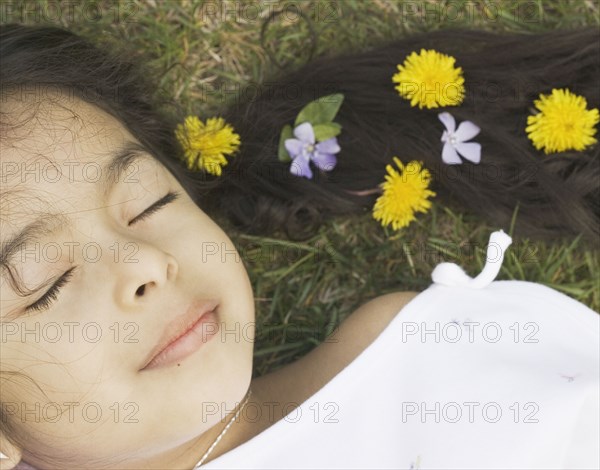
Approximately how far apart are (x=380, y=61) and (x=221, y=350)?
66 centimetres

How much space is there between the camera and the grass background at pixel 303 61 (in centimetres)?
152

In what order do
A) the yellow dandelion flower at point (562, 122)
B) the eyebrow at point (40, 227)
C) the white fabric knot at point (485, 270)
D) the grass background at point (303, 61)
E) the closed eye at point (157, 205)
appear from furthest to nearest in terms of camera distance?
1. the grass background at point (303, 61)
2. the yellow dandelion flower at point (562, 122)
3. the white fabric knot at point (485, 270)
4. the closed eye at point (157, 205)
5. the eyebrow at point (40, 227)

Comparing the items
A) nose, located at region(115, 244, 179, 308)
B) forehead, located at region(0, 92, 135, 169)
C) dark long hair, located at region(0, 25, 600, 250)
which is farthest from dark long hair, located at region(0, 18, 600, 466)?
nose, located at region(115, 244, 179, 308)

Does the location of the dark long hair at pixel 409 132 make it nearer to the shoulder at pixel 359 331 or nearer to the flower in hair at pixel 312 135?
the flower in hair at pixel 312 135

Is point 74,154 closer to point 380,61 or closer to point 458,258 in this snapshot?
point 380,61

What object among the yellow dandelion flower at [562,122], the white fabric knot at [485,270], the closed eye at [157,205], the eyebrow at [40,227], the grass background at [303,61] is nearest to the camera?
the eyebrow at [40,227]

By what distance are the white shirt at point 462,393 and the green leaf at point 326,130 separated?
32cm

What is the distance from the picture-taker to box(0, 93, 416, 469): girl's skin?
104cm

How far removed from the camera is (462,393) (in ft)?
4.12

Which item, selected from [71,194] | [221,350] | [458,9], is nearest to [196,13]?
[458,9]

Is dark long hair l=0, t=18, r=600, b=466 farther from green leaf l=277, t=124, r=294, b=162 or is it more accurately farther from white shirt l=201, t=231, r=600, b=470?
white shirt l=201, t=231, r=600, b=470

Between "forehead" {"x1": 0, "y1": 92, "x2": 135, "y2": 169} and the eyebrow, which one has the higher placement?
"forehead" {"x1": 0, "y1": 92, "x2": 135, "y2": 169}

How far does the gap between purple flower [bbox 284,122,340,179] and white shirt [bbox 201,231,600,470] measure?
30 centimetres

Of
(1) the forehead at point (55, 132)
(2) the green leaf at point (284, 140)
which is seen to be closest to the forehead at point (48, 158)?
(1) the forehead at point (55, 132)
